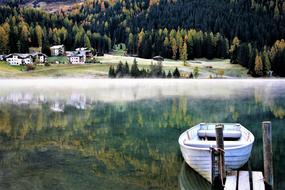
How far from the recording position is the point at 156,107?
52.5 m

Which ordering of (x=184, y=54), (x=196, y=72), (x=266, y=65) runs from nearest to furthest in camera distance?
(x=266, y=65) → (x=196, y=72) → (x=184, y=54)

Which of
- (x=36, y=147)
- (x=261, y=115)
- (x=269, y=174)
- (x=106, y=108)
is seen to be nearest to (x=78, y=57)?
(x=106, y=108)

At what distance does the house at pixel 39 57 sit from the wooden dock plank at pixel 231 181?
15768cm

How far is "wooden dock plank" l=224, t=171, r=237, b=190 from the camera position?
1594 cm

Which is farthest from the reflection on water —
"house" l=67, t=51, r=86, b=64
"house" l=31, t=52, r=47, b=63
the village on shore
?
"house" l=31, t=52, r=47, b=63

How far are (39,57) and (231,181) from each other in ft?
528

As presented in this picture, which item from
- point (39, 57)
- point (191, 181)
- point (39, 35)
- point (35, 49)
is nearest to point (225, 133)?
point (191, 181)

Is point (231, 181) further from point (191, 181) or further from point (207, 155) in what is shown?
point (191, 181)

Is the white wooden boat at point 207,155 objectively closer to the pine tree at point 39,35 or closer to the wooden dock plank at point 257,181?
the wooden dock plank at point 257,181

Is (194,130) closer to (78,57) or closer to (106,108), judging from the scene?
(106,108)

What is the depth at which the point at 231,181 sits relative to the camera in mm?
16781

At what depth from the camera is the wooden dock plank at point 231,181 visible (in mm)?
15938

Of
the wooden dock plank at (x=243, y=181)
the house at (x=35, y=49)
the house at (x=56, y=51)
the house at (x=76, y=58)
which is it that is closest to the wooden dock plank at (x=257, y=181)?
the wooden dock plank at (x=243, y=181)

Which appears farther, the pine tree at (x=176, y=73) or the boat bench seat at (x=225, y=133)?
the pine tree at (x=176, y=73)
